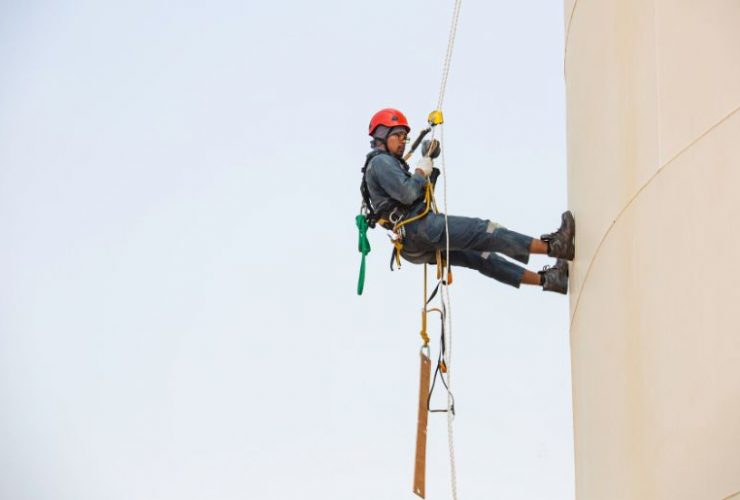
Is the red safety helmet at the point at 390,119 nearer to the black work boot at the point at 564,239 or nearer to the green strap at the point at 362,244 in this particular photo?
the green strap at the point at 362,244

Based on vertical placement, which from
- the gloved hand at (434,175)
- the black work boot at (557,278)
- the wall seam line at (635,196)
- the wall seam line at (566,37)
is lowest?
the wall seam line at (635,196)

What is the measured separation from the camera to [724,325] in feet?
22.1

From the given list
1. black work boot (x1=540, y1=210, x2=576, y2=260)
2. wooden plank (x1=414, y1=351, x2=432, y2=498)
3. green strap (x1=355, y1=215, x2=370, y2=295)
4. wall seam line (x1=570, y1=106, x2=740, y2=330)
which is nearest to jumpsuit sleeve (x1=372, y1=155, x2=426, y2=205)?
green strap (x1=355, y1=215, x2=370, y2=295)

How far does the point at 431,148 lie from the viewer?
11016 mm

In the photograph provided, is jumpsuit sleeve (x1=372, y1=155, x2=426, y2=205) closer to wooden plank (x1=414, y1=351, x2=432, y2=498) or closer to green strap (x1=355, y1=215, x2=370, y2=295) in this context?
green strap (x1=355, y1=215, x2=370, y2=295)

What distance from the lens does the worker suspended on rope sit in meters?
10.6

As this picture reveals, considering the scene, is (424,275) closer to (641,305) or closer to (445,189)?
(445,189)

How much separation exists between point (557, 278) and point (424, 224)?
1.11 m

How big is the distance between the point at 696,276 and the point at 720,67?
1.02 meters

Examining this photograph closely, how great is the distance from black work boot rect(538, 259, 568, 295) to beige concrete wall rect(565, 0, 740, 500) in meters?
1.56

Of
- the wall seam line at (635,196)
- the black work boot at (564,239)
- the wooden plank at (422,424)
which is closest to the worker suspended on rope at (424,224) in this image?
the black work boot at (564,239)

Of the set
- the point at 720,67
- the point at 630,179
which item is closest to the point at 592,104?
the point at 630,179

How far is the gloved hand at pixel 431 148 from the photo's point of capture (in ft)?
36.1

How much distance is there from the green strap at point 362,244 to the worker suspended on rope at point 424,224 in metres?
0.07
